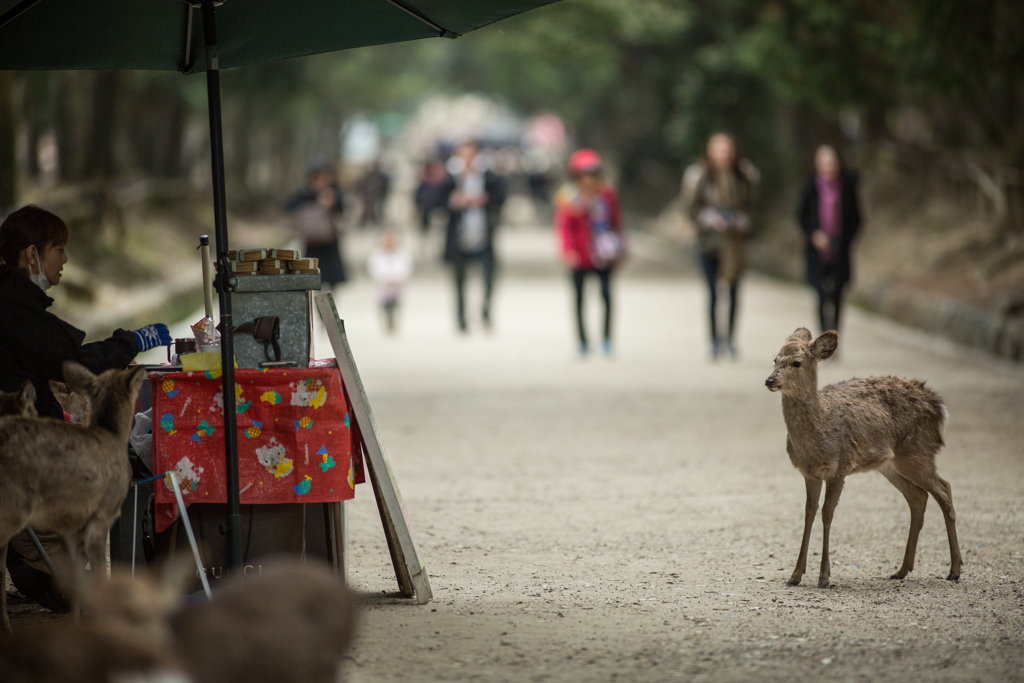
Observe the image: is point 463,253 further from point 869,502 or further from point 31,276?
point 31,276

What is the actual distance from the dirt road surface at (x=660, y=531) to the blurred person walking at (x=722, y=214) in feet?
2.49

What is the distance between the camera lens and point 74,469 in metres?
4.18

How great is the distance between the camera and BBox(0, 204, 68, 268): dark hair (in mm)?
4820

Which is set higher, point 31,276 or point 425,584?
point 31,276

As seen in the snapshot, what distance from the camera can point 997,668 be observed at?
14.1 feet

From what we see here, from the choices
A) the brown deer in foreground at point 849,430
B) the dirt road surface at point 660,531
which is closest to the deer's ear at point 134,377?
the dirt road surface at point 660,531

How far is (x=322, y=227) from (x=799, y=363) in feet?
31.7

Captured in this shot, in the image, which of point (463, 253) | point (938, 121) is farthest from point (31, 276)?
point (938, 121)

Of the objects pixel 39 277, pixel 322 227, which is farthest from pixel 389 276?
pixel 39 277

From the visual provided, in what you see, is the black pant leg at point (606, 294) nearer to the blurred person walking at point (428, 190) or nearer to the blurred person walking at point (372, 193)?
the blurred person walking at point (428, 190)

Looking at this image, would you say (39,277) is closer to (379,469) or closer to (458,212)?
(379,469)

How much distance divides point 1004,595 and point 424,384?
7.30 meters

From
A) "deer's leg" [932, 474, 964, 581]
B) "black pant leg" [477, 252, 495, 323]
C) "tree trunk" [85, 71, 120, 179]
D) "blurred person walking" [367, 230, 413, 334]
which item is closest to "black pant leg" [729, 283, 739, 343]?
"black pant leg" [477, 252, 495, 323]

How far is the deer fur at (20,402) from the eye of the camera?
14.9 ft
